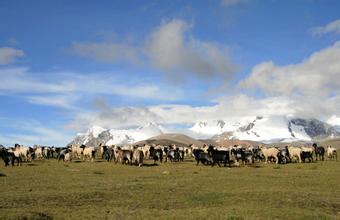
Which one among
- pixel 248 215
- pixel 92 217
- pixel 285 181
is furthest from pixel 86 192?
pixel 285 181

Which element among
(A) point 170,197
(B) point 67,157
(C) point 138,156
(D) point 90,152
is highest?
(D) point 90,152

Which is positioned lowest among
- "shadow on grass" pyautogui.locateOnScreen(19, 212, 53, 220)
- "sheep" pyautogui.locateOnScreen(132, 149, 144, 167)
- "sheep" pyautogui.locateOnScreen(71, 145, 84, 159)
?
"shadow on grass" pyautogui.locateOnScreen(19, 212, 53, 220)

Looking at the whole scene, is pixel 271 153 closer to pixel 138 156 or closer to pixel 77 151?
pixel 138 156

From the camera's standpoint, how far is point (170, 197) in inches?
1003

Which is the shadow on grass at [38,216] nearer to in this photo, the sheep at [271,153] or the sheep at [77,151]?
the sheep at [271,153]

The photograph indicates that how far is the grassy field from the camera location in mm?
20609

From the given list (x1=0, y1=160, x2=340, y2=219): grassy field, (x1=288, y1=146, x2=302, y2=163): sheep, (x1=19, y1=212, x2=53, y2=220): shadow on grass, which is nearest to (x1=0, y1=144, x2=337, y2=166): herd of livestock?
(x1=288, y1=146, x2=302, y2=163): sheep

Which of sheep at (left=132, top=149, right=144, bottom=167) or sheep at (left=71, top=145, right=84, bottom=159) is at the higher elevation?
sheep at (left=71, top=145, right=84, bottom=159)

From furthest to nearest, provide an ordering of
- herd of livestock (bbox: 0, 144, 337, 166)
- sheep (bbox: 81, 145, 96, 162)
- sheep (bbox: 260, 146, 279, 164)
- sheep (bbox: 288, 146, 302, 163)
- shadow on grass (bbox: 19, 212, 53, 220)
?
sheep (bbox: 81, 145, 96, 162)
sheep (bbox: 288, 146, 302, 163)
sheep (bbox: 260, 146, 279, 164)
herd of livestock (bbox: 0, 144, 337, 166)
shadow on grass (bbox: 19, 212, 53, 220)

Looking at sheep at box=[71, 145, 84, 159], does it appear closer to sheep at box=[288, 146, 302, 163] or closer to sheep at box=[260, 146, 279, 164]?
sheep at box=[260, 146, 279, 164]

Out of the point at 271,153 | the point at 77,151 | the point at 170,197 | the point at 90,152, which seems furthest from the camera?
the point at 77,151

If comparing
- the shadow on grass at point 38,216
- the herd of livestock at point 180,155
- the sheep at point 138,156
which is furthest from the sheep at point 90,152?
the shadow on grass at point 38,216

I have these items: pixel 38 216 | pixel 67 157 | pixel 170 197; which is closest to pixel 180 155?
pixel 67 157

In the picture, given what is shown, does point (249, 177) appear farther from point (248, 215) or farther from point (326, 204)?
point (248, 215)
